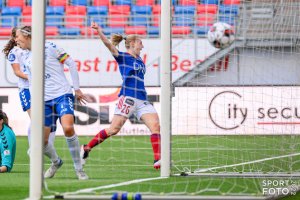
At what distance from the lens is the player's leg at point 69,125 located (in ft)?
33.6

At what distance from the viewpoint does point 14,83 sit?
77.5ft

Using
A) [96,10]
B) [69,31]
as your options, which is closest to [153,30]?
[96,10]

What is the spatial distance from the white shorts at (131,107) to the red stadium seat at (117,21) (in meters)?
11.2

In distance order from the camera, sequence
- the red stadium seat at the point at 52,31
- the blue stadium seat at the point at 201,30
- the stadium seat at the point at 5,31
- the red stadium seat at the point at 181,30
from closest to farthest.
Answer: the red stadium seat at the point at 181,30 < the blue stadium seat at the point at 201,30 < the red stadium seat at the point at 52,31 < the stadium seat at the point at 5,31

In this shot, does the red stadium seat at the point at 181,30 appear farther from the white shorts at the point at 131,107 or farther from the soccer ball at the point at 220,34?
the white shorts at the point at 131,107

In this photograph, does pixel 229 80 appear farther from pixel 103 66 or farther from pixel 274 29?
pixel 103 66

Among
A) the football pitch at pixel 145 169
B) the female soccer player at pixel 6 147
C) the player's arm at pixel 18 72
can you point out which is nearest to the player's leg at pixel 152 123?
the football pitch at pixel 145 169

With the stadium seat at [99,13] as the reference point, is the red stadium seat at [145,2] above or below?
above

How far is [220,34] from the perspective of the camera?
61.2 feet

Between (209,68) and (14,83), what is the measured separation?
495 cm

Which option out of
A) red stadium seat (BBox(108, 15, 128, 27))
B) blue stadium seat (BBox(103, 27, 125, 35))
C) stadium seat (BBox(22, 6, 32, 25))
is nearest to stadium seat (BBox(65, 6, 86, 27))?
red stadium seat (BBox(108, 15, 128, 27))

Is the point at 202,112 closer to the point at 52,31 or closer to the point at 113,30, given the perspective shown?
the point at 113,30

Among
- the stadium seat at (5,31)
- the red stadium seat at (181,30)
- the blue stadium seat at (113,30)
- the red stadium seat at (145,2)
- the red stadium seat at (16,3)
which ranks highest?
the red stadium seat at (16,3)

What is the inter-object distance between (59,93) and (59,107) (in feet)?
0.54
